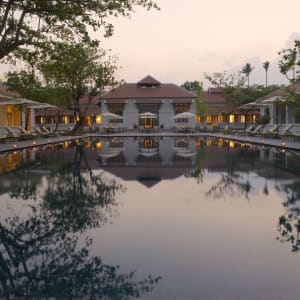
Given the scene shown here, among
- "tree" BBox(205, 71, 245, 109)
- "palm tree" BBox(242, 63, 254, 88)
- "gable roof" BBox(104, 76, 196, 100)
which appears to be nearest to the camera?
"tree" BBox(205, 71, 245, 109)

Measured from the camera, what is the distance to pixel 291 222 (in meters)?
7.04

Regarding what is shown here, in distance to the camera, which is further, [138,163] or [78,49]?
[138,163]

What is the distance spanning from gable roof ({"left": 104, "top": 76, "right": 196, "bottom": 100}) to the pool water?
48.9m

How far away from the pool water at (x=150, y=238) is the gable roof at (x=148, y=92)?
4892 centimetres

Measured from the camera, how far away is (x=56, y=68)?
16094mm

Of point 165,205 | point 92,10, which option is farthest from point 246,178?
point 92,10

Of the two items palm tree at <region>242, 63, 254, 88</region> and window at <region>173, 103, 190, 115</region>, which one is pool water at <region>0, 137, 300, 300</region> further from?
palm tree at <region>242, 63, 254, 88</region>

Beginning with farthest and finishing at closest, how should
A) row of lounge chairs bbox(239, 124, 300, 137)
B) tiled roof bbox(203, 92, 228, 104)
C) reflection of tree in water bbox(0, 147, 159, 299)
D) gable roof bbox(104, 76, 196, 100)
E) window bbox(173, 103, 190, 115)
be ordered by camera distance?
tiled roof bbox(203, 92, 228, 104), window bbox(173, 103, 190, 115), gable roof bbox(104, 76, 196, 100), row of lounge chairs bbox(239, 124, 300, 137), reflection of tree in water bbox(0, 147, 159, 299)

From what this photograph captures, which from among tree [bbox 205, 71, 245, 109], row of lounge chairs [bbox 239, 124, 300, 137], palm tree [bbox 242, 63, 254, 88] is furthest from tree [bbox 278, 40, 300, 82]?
palm tree [bbox 242, 63, 254, 88]

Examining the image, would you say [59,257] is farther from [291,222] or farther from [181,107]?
[181,107]

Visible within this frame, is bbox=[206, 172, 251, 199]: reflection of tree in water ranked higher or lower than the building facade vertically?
lower

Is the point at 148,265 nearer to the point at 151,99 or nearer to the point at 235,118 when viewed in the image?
the point at 151,99

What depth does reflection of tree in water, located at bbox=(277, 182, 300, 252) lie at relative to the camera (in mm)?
6043

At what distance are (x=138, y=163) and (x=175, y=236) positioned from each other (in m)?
10.9
